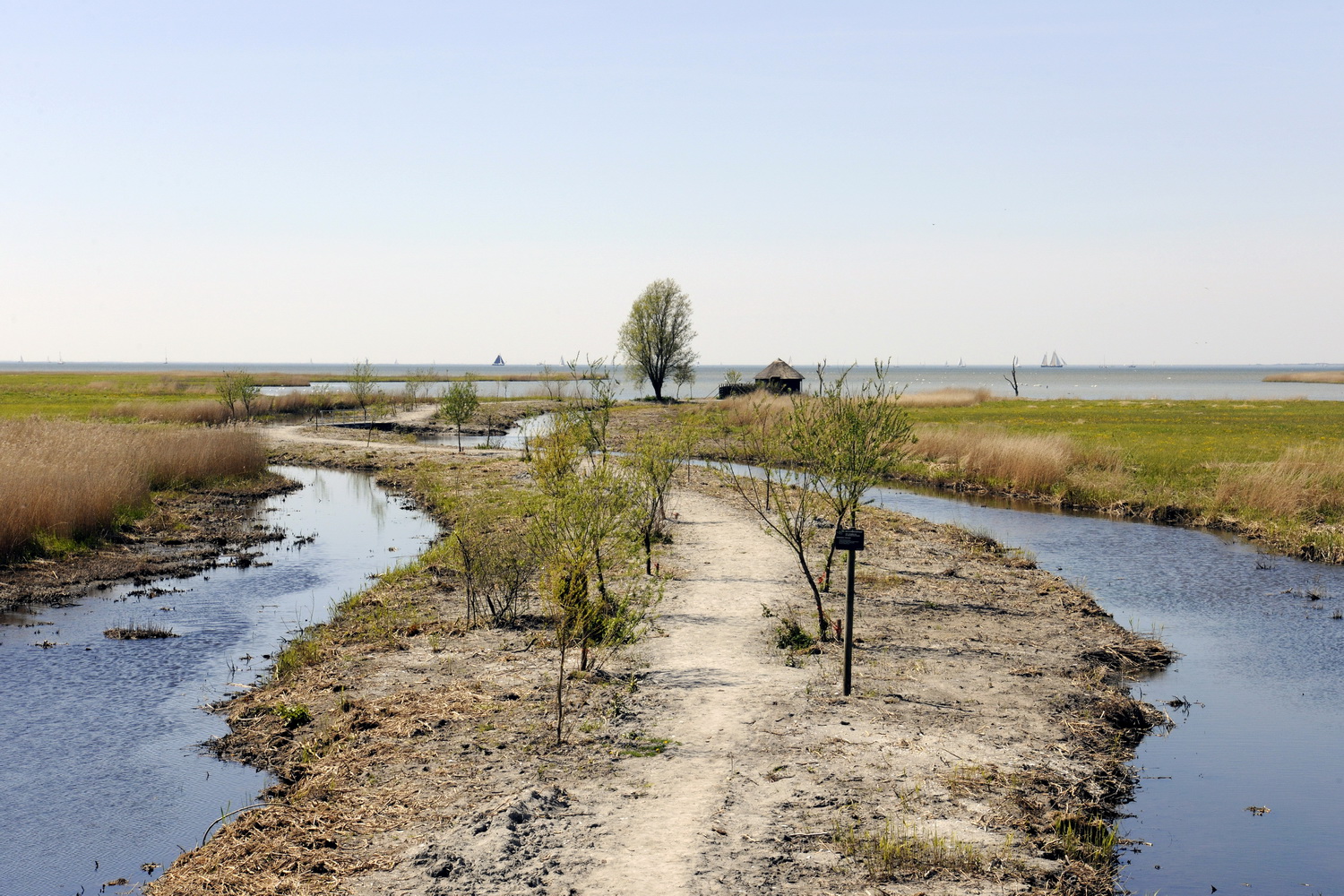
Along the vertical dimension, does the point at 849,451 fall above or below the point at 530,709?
above

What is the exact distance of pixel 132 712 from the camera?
39.9ft

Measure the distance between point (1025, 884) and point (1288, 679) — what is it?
9496 millimetres

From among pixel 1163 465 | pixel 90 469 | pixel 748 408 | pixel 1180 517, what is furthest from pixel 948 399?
pixel 90 469

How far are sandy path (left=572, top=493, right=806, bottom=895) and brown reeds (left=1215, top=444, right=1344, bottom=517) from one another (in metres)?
16.7

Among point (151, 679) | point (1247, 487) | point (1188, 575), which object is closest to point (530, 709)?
point (151, 679)

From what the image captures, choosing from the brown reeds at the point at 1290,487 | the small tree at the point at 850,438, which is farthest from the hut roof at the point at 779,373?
the small tree at the point at 850,438

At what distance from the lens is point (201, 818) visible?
9.26 meters

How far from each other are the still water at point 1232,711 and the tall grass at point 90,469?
2379cm

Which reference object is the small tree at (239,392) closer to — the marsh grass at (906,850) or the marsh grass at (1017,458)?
the marsh grass at (1017,458)

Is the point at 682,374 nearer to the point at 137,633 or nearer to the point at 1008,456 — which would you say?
the point at 1008,456

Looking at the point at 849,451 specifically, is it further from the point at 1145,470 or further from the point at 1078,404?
the point at 1078,404

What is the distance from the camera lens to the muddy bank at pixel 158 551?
63.1 feet

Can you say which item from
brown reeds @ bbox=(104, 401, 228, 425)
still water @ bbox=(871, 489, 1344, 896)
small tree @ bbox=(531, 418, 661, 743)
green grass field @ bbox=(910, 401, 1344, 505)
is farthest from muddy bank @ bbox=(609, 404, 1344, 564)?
brown reeds @ bbox=(104, 401, 228, 425)

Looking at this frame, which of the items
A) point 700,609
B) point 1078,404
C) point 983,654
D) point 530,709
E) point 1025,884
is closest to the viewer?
point 1025,884
